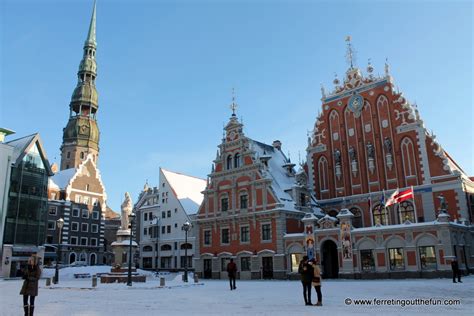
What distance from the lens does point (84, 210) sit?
6831cm

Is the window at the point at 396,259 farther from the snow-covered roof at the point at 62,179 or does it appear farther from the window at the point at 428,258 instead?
the snow-covered roof at the point at 62,179

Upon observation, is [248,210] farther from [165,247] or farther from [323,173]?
[165,247]

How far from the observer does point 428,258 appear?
31.8 meters

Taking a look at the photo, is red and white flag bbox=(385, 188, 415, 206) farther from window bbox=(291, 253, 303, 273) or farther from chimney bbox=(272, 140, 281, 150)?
chimney bbox=(272, 140, 281, 150)

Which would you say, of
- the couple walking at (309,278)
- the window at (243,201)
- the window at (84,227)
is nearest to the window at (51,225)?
the window at (84,227)

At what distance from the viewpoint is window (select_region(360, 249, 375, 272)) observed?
34.3 m

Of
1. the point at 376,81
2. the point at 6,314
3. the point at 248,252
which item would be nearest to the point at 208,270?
the point at 248,252

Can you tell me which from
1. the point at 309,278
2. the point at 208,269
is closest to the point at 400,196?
the point at 208,269

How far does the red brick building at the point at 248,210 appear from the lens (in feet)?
130

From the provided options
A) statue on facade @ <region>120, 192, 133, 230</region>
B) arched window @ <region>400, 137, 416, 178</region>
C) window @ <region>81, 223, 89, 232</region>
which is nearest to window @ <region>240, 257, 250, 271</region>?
statue on facade @ <region>120, 192, 133, 230</region>

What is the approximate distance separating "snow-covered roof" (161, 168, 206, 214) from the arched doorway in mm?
27433

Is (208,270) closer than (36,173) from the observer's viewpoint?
Yes

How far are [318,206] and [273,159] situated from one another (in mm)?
7684

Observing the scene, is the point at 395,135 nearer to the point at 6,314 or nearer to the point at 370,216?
the point at 370,216
